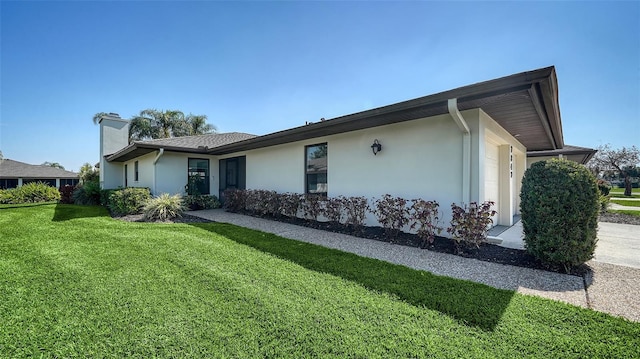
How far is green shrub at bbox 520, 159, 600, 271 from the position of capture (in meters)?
3.76

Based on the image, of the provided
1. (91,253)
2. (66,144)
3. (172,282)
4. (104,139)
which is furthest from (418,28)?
(66,144)

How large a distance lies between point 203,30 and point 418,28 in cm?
709

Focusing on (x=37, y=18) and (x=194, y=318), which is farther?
(x=37, y=18)

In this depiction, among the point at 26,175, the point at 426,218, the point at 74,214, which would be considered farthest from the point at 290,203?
the point at 26,175

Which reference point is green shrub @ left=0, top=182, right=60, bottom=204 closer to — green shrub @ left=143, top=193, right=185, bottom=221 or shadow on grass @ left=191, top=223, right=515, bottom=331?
green shrub @ left=143, top=193, right=185, bottom=221

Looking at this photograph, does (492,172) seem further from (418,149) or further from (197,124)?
(197,124)

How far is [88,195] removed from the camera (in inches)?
568

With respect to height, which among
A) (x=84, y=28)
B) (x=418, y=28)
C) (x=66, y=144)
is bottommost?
(x=66, y=144)

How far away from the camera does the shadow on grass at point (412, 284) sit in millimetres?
2646

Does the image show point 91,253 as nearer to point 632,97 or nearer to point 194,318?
point 194,318

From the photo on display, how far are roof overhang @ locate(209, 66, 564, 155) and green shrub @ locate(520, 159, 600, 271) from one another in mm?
1301

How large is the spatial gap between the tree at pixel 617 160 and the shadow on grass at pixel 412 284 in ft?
119

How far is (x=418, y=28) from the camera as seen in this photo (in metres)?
7.23

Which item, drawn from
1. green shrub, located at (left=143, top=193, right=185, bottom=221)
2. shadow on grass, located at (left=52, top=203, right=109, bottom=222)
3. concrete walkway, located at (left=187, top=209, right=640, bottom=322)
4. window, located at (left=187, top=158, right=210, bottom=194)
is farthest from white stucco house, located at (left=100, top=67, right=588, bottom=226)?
green shrub, located at (left=143, top=193, right=185, bottom=221)
